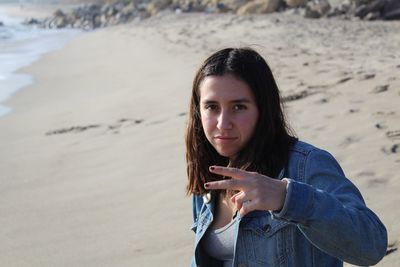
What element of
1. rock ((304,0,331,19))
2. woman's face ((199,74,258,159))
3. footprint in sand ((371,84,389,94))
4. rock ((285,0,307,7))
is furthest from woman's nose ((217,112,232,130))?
rock ((285,0,307,7))

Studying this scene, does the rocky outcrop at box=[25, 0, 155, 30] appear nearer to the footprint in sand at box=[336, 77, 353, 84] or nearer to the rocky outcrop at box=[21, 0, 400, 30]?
the rocky outcrop at box=[21, 0, 400, 30]

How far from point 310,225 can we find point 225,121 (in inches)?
19.7

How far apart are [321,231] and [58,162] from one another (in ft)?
14.5

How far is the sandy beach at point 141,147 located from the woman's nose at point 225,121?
108 centimetres

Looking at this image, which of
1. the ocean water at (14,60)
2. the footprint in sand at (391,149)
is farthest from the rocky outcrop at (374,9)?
the footprint in sand at (391,149)

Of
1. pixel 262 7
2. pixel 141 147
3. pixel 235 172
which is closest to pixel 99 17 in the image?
pixel 262 7

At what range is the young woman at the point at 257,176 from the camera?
1681 mm

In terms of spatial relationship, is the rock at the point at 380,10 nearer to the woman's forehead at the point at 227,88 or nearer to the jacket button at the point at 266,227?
the woman's forehead at the point at 227,88

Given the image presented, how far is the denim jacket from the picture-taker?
1628mm

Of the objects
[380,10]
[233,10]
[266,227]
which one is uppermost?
[266,227]

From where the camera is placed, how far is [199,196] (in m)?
2.28

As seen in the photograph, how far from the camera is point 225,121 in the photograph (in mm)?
2008

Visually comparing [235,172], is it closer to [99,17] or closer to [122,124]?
[122,124]

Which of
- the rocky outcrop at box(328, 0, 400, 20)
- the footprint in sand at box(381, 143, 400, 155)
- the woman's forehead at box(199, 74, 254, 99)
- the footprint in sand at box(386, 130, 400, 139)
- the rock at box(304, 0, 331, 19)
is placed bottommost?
the rock at box(304, 0, 331, 19)
